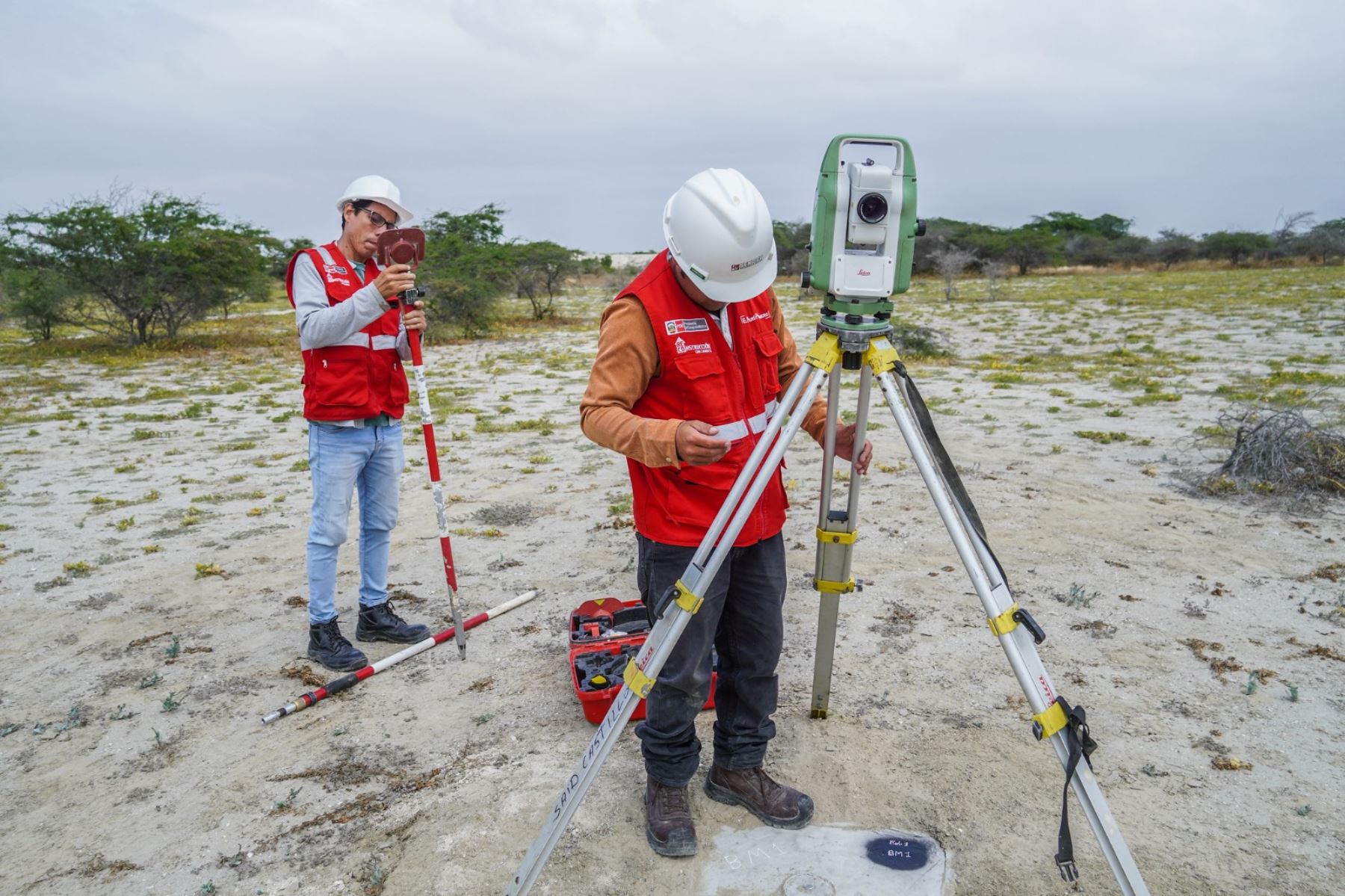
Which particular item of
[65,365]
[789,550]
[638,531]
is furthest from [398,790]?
[65,365]

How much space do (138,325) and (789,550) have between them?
20.7m

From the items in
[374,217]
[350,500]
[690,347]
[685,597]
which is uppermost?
[374,217]

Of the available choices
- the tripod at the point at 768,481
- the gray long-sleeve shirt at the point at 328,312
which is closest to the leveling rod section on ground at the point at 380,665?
the gray long-sleeve shirt at the point at 328,312

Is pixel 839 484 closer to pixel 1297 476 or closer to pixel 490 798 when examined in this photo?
pixel 1297 476

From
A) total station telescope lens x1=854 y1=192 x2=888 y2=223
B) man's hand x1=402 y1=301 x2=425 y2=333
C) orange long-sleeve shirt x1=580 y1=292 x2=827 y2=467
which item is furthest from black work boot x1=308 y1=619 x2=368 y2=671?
total station telescope lens x1=854 y1=192 x2=888 y2=223

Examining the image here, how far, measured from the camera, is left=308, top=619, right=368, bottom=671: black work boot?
4.39 meters

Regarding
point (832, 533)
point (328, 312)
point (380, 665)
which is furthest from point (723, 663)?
point (328, 312)

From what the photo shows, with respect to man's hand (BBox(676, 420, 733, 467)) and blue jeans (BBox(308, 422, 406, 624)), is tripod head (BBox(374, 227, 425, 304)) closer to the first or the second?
blue jeans (BBox(308, 422, 406, 624))

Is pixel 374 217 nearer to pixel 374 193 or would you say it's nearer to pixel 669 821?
pixel 374 193

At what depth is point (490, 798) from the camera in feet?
10.6

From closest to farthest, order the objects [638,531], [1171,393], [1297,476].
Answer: [638,531]
[1297,476]
[1171,393]

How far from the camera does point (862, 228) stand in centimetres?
239

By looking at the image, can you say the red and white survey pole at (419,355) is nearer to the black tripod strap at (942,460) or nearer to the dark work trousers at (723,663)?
the dark work trousers at (723,663)

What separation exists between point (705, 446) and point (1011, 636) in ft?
3.20
